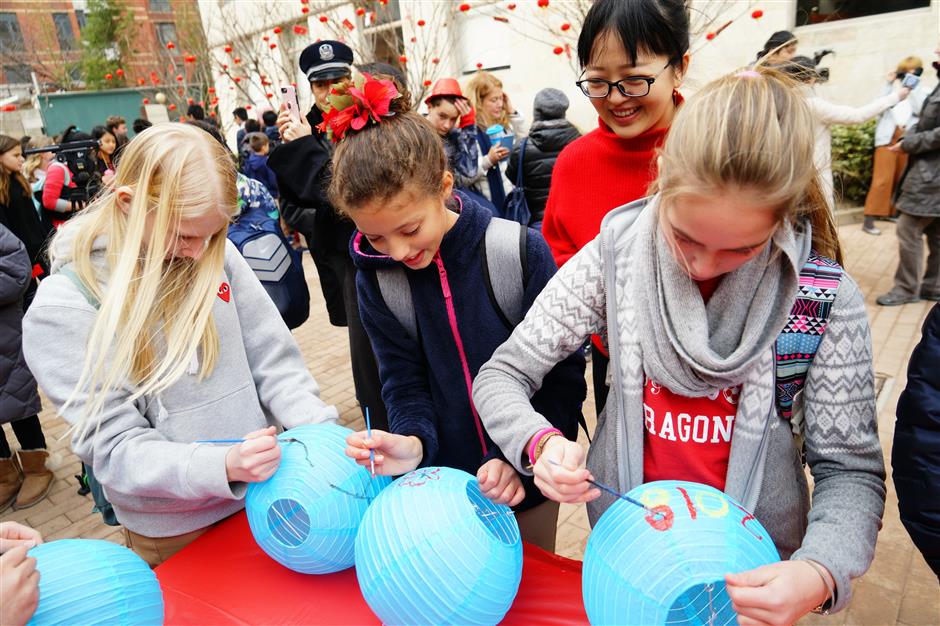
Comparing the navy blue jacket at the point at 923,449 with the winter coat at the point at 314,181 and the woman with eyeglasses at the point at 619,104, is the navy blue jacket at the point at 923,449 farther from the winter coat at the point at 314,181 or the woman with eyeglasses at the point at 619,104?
the winter coat at the point at 314,181

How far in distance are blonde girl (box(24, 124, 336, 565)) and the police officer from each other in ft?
4.12

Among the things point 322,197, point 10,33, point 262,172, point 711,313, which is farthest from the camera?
point 10,33

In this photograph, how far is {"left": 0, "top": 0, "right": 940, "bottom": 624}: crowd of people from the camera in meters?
1.07

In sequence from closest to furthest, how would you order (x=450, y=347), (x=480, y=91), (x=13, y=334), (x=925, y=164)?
(x=450, y=347) → (x=13, y=334) → (x=925, y=164) → (x=480, y=91)

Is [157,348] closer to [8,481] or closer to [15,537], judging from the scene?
[15,537]

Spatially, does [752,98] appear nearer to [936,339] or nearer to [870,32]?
[936,339]

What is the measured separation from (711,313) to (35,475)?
15.1 ft

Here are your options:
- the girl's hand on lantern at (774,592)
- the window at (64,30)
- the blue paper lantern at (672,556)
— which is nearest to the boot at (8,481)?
the blue paper lantern at (672,556)

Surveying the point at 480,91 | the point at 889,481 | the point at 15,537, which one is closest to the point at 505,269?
the point at 15,537

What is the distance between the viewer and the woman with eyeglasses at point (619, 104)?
5.88 feet

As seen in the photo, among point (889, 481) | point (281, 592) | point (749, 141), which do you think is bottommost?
point (889, 481)

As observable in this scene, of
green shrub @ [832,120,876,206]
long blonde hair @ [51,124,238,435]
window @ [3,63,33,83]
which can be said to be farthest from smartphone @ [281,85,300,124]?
window @ [3,63,33,83]

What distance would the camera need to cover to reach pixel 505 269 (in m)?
1.61

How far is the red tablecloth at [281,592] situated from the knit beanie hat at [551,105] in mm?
3630
